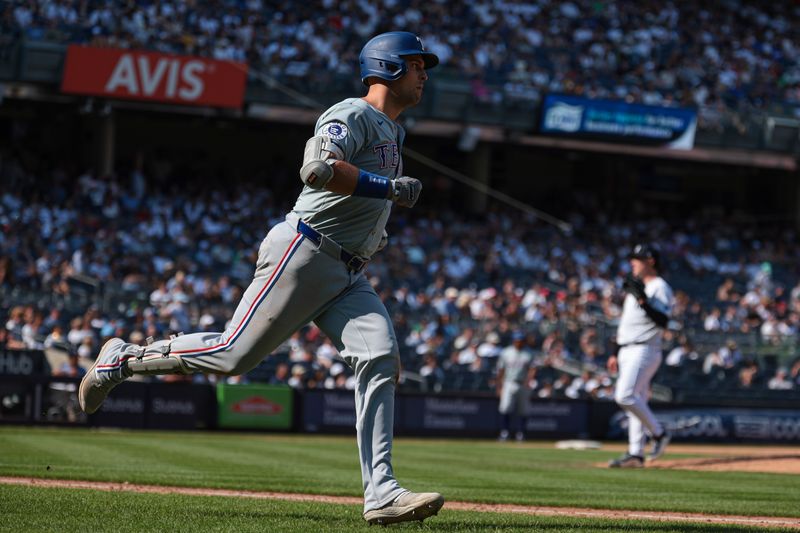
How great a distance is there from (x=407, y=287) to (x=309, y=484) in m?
17.6

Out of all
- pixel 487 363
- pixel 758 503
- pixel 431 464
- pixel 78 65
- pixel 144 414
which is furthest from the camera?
pixel 78 65

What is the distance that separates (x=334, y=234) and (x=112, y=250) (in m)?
19.3

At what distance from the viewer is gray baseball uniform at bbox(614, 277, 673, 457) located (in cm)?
1256

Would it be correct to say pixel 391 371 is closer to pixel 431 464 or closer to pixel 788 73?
pixel 431 464

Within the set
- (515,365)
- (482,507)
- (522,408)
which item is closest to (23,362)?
(515,365)

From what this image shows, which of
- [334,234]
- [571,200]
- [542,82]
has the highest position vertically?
[542,82]

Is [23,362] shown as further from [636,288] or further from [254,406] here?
[636,288]

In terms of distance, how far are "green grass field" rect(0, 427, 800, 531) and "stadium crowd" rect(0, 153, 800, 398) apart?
226 inches

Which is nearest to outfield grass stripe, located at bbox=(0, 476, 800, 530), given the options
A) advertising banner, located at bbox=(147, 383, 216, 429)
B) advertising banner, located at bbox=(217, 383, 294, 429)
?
advertising banner, located at bbox=(147, 383, 216, 429)

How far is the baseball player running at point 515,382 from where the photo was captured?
2108cm

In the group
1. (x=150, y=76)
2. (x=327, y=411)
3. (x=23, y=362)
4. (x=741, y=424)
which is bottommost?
(x=741, y=424)

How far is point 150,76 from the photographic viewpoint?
87.7 feet

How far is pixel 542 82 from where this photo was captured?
3177 cm

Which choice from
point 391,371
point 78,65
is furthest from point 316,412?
point 391,371
